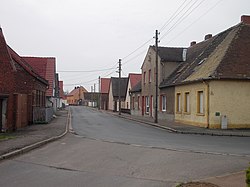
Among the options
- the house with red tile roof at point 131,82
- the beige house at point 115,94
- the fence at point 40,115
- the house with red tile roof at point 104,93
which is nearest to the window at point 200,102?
the fence at point 40,115

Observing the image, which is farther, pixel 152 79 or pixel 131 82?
pixel 131 82

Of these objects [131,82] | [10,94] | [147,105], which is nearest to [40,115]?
[10,94]

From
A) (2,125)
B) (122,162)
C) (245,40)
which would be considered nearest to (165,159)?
(122,162)

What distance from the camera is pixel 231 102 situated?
23.1 meters

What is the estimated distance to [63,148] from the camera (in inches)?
539

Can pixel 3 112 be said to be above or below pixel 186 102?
below

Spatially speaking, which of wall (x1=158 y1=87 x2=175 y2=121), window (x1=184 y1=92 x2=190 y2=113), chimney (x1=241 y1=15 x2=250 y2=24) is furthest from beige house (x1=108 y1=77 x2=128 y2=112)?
chimney (x1=241 y1=15 x2=250 y2=24)

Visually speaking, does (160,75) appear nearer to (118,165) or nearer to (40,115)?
(40,115)

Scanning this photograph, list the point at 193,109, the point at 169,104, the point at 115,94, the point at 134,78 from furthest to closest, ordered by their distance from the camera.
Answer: the point at 115,94
the point at 134,78
the point at 169,104
the point at 193,109

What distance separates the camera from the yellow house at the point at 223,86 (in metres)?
23.0

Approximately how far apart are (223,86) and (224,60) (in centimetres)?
194

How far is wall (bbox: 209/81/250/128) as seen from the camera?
75.3ft

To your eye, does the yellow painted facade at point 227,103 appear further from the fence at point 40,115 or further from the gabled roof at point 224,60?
the fence at point 40,115

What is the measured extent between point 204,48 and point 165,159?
21.6 m
